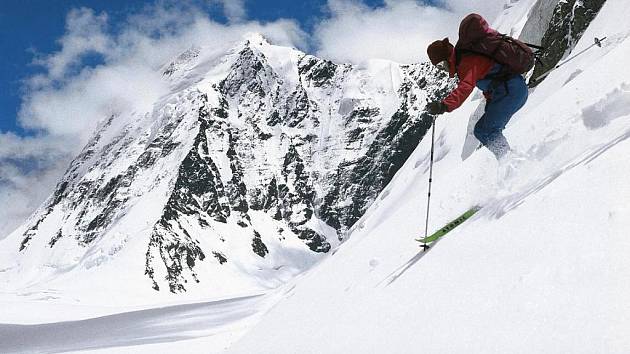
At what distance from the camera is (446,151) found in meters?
29.4

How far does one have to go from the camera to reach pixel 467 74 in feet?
21.1

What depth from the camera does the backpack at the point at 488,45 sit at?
6.38 metres

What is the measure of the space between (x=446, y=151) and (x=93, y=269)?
184 meters

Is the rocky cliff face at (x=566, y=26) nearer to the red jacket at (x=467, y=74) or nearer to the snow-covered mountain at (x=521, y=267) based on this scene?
the snow-covered mountain at (x=521, y=267)

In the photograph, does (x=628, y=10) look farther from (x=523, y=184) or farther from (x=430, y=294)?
(x=430, y=294)

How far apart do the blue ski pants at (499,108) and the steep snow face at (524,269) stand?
376mm

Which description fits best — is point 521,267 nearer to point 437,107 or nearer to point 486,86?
point 437,107

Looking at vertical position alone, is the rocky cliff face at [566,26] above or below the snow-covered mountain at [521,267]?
above

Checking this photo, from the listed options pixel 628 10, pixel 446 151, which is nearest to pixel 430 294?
pixel 628 10

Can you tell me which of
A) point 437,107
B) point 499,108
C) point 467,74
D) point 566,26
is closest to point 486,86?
point 499,108

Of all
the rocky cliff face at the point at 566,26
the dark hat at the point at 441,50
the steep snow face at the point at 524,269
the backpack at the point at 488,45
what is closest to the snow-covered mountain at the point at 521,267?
the steep snow face at the point at 524,269

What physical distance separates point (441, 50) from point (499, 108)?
1.01m

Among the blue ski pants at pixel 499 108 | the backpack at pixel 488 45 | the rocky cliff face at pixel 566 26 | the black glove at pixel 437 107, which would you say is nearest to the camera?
the black glove at pixel 437 107

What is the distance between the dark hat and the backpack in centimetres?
27
